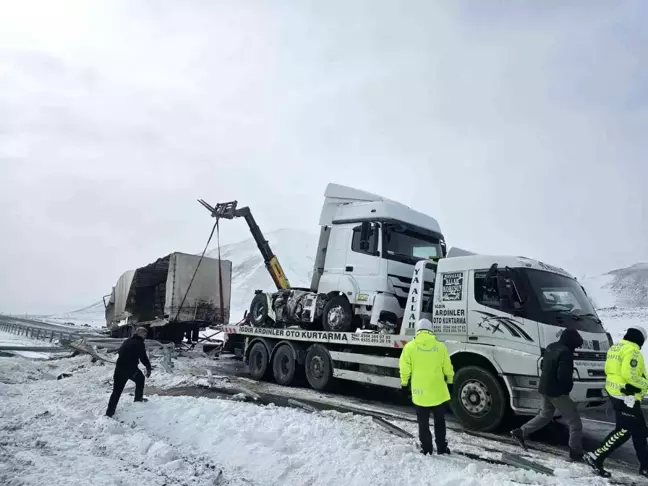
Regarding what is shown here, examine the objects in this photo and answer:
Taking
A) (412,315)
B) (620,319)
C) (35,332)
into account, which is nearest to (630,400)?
(412,315)

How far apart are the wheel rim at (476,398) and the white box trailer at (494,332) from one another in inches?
0.5

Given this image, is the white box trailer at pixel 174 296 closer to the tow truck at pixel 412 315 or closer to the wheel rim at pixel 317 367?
the tow truck at pixel 412 315

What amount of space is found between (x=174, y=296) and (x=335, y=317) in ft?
28.8

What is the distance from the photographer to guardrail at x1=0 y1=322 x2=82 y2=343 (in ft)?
65.0

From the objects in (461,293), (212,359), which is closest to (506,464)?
(461,293)

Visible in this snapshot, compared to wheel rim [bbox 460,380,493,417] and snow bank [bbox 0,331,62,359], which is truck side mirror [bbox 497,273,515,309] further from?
snow bank [bbox 0,331,62,359]

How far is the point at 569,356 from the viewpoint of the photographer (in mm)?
5293

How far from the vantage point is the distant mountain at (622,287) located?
107 feet

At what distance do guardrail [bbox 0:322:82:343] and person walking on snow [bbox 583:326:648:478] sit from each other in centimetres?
1912

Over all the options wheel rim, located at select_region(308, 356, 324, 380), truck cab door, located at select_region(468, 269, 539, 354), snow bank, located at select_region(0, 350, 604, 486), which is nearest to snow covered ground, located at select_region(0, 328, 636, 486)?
snow bank, located at select_region(0, 350, 604, 486)

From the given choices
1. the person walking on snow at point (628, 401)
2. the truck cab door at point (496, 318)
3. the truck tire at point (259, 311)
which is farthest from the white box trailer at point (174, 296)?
the person walking on snow at point (628, 401)

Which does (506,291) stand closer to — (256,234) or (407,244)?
(407,244)

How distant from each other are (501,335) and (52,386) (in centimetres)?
871

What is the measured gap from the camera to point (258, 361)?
1134 cm
